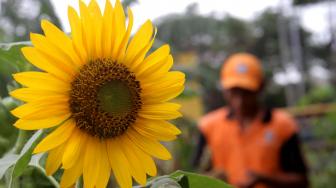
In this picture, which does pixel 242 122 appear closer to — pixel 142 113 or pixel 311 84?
pixel 142 113

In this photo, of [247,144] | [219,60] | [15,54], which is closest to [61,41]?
[15,54]

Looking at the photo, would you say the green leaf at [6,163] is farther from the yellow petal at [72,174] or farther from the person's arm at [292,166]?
the person's arm at [292,166]

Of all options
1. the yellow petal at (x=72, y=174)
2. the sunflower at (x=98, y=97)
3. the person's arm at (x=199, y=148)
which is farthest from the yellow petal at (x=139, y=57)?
the person's arm at (x=199, y=148)

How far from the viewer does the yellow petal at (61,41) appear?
1.51ft

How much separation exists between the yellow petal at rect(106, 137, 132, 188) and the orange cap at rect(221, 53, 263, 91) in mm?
1721

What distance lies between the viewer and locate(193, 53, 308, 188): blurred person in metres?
2.16

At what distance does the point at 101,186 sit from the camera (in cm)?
48

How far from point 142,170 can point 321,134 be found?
452cm

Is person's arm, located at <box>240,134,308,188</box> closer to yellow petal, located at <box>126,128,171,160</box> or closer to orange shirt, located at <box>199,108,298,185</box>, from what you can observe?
orange shirt, located at <box>199,108,298,185</box>

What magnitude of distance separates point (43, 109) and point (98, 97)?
3.3 inches

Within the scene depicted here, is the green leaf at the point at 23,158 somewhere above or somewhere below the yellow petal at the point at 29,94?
below

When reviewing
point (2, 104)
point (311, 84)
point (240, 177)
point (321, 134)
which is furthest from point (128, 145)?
point (311, 84)

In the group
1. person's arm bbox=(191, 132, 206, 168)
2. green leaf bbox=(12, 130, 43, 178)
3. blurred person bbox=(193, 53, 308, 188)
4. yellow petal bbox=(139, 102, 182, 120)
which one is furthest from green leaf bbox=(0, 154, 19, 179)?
person's arm bbox=(191, 132, 206, 168)

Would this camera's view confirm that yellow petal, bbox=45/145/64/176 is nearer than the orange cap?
Yes
